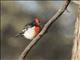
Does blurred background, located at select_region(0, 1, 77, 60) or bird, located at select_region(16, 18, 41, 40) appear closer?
bird, located at select_region(16, 18, 41, 40)

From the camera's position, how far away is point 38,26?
2.61 m

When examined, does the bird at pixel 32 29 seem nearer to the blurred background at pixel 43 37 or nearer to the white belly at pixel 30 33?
the white belly at pixel 30 33

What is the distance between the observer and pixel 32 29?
8.91 feet

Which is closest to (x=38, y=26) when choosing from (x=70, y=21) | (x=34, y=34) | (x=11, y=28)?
(x=34, y=34)

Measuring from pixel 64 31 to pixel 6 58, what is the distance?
1.15 metres

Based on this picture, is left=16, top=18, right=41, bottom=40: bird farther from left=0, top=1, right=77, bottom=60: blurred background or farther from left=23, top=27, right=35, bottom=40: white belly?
left=0, top=1, right=77, bottom=60: blurred background

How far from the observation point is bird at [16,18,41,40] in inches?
103

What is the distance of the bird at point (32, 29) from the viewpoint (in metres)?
2.61

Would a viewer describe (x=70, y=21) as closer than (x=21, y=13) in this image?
Yes

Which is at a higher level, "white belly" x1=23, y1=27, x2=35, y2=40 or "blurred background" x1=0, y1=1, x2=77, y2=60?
"white belly" x1=23, y1=27, x2=35, y2=40

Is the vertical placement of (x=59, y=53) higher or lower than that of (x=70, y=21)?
lower

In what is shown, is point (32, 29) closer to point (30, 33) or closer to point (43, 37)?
point (30, 33)

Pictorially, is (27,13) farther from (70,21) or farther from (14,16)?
(70,21)

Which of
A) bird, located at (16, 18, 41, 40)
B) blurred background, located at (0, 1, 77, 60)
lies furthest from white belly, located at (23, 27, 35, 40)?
blurred background, located at (0, 1, 77, 60)
